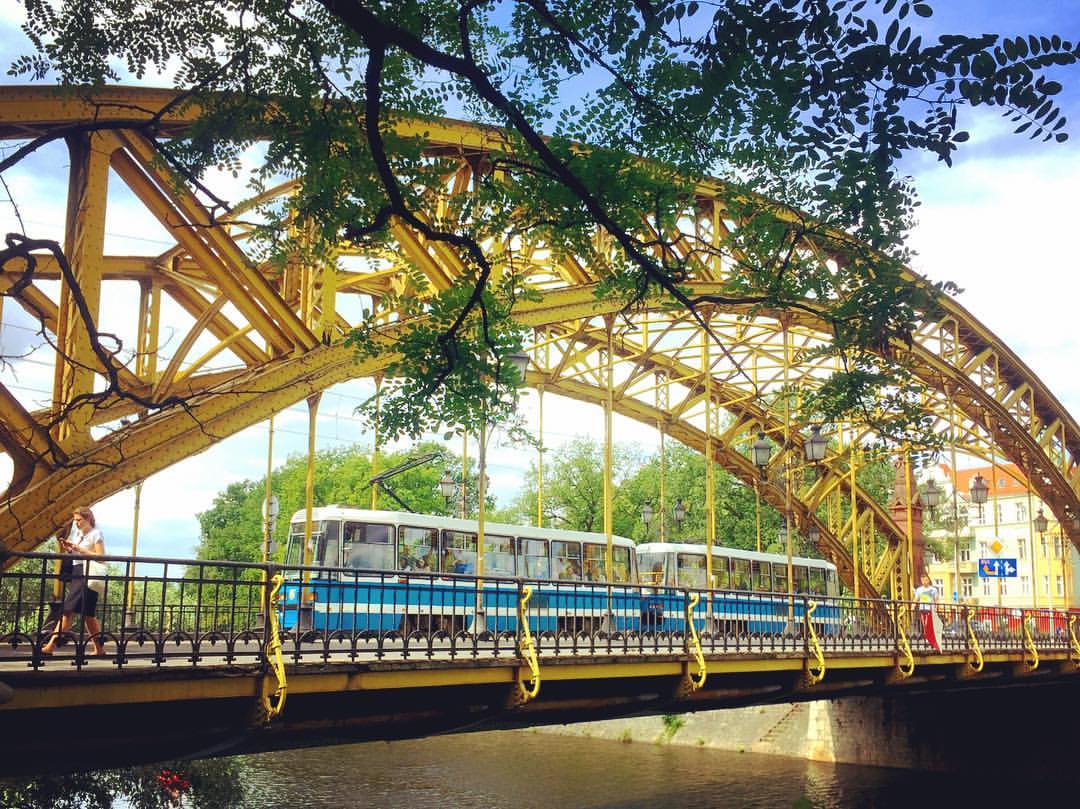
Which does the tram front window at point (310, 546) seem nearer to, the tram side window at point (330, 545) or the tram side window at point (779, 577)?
the tram side window at point (330, 545)

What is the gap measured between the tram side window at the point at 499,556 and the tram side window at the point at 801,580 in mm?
14678

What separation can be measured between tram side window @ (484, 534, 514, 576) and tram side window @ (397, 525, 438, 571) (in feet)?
4.71

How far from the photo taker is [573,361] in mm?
29188

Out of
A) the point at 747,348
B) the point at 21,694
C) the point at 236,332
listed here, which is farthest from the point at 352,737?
the point at 747,348

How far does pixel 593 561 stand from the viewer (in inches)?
1017

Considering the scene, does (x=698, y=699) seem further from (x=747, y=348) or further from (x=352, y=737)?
(x=747, y=348)

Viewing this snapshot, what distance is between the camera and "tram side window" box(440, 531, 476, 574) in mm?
22203

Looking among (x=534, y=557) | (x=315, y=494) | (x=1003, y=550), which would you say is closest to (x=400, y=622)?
(x=534, y=557)

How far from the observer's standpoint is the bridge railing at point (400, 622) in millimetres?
10023

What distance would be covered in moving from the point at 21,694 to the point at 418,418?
157 inches

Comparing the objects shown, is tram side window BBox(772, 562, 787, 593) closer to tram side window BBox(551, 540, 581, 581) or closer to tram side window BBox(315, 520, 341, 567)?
tram side window BBox(551, 540, 581, 581)

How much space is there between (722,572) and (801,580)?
5.05 metres

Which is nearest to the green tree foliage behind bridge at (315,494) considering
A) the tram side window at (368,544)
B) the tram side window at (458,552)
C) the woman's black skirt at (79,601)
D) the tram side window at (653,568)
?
the tram side window at (653,568)

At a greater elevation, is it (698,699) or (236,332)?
(236,332)
